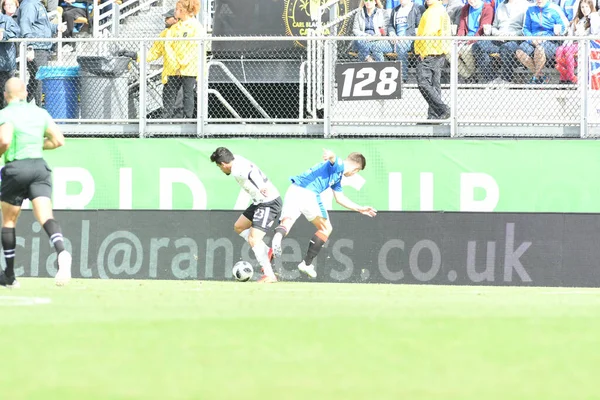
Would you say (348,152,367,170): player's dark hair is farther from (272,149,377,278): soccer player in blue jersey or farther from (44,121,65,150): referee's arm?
(44,121,65,150): referee's arm

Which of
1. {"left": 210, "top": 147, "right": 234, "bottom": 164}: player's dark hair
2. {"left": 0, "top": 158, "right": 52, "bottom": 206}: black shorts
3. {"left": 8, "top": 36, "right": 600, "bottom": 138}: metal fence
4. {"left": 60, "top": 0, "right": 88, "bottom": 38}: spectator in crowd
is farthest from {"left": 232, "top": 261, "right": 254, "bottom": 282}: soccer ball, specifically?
{"left": 60, "top": 0, "right": 88, "bottom": 38}: spectator in crowd

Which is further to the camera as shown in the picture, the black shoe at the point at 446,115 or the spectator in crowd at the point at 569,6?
the spectator in crowd at the point at 569,6

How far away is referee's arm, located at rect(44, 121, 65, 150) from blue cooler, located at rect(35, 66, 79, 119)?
5079mm

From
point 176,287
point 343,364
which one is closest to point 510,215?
point 176,287

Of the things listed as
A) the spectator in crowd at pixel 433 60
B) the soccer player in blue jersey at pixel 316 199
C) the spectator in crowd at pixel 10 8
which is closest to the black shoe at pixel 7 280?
the soccer player in blue jersey at pixel 316 199

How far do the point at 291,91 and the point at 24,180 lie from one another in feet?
20.6

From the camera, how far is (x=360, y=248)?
1675cm

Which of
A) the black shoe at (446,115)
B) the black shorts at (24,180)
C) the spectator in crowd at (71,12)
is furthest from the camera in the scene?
the spectator in crowd at (71,12)

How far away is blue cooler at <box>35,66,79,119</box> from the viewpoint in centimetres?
1738

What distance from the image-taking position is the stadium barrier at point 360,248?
649 inches

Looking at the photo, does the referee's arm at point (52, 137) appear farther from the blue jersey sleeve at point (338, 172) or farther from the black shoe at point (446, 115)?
the black shoe at point (446, 115)

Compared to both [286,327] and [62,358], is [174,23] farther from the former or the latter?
[62,358]

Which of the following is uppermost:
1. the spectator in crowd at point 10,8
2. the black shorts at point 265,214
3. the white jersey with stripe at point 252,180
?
the spectator in crowd at point 10,8

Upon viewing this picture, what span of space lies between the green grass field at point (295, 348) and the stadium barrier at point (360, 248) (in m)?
4.87
